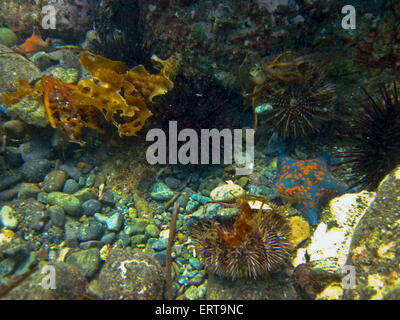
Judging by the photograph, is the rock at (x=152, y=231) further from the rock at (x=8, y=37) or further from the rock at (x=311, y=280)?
the rock at (x=8, y=37)

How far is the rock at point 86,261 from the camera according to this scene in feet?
11.7

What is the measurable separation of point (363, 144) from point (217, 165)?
7.60 feet

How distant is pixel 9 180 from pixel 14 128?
1.00 m

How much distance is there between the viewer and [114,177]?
15.1 feet

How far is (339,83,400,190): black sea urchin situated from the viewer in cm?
334

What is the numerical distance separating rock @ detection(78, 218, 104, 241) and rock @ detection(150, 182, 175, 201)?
1.00 m

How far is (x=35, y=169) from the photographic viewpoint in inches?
177

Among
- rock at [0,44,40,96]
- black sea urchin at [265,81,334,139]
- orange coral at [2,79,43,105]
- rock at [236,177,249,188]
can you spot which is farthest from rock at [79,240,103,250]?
rock at [0,44,40,96]

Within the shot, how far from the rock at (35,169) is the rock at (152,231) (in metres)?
2.30

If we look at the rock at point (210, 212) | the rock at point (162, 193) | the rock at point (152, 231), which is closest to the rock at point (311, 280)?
the rock at point (210, 212)

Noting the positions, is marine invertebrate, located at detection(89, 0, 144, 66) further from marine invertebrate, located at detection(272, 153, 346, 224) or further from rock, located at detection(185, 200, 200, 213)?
marine invertebrate, located at detection(272, 153, 346, 224)

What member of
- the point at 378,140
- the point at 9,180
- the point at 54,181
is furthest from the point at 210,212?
the point at 9,180

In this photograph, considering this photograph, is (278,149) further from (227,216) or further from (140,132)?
(140,132)
